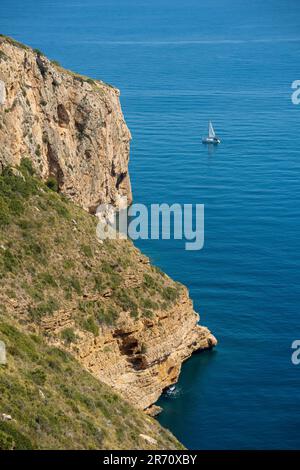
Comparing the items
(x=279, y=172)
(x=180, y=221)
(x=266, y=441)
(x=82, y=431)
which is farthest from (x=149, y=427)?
(x=279, y=172)

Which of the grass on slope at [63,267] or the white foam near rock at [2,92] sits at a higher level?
the white foam near rock at [2,92]

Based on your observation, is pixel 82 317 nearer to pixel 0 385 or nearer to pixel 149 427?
pixel 149 427

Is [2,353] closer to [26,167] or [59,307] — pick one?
[59,307]

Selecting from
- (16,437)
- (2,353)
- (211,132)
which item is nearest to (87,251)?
(2,353)

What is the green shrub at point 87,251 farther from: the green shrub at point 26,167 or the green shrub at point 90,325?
the green shrub at point 26,167

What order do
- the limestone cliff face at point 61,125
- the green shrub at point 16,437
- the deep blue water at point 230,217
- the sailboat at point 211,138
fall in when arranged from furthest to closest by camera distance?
the sailboat at point 211,138
the limestone cliff face at point 61,125
the deep blue water at point 230,217
the green shrub at point 16,437

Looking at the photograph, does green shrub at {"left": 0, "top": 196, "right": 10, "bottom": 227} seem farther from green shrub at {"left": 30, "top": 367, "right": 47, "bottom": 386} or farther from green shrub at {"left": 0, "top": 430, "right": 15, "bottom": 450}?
green shrub at {"left": 0, "top": 430, "right": 15, "bottom": 450}

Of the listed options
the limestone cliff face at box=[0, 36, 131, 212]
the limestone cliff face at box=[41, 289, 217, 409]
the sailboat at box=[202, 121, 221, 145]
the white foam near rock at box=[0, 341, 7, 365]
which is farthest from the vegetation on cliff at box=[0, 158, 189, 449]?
the sailboat at box=[202, 121, 221, 145]

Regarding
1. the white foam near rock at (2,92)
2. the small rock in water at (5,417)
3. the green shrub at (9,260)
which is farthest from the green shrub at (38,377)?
the white foam near rock at (2,92)
